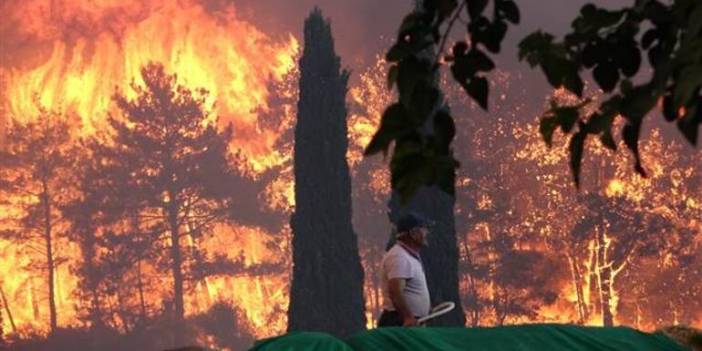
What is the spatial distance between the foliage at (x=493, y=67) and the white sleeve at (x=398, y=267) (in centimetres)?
691

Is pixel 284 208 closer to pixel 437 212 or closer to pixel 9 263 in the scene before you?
pixel 9 263

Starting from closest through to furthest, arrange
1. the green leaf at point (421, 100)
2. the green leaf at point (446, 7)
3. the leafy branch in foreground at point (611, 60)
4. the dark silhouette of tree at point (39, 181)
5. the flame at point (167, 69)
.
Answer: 1. the leafy branch in foreground at point (611, 60)
2. the green leaf at point (421, 100)
3. the green leaf at point (446, 7)
4. the dark silhouette of tree at point (39, 181)
5. the flame at point (167, 69)

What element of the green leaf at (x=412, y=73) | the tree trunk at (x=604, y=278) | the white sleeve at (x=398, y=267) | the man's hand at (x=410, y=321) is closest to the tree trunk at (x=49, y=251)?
the tree trunk at (x=604, y=278)

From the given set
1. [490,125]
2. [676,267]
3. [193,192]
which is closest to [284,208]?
[193,192]

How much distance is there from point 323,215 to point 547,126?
29690 mm

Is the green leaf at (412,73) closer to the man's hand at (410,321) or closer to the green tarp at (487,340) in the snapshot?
the green tarp at (487,340)

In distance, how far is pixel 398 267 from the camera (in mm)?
10023

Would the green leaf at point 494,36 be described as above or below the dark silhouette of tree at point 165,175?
below

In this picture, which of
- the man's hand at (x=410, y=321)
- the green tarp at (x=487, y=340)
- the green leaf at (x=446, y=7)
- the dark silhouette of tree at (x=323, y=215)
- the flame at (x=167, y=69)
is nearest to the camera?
the green leaf at (x=446, y=7)

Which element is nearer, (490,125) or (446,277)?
(446,277)

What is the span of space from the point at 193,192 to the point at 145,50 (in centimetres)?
1173

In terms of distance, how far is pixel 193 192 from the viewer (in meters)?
52.9

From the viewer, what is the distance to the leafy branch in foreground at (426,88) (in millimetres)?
2967

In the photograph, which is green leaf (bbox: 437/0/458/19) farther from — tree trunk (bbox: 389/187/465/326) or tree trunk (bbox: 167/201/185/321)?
tree trunk (bbox: 167/201/185/321)
